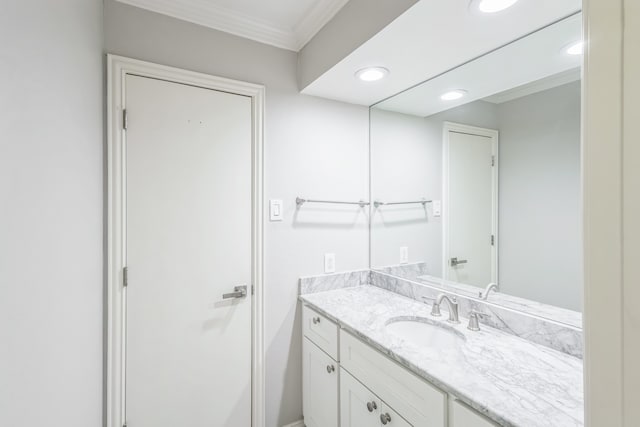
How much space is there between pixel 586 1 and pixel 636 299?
444 mm

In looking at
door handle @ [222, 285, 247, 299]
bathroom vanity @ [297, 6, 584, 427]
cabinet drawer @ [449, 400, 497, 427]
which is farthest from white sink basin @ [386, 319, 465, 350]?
door handle @ [222, 285, 247, 299]

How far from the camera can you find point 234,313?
1.64 meters

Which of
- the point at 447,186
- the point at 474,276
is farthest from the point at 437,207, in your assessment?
the point at 474,276

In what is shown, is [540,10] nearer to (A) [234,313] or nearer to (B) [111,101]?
(B) [111,101]

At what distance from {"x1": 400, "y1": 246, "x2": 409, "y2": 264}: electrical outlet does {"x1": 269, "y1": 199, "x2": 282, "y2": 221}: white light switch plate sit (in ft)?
2.91

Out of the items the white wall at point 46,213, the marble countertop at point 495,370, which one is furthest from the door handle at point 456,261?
the white wall at point 46,213

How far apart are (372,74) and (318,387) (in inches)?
69.8

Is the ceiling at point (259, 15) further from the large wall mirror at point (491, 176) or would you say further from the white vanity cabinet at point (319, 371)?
the white vanity cabinet at point (319, 371)

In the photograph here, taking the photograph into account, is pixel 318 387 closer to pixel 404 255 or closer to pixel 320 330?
pixel 320 330

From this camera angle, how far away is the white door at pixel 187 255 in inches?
56.1

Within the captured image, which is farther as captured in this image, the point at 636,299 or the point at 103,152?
the point at 103,152

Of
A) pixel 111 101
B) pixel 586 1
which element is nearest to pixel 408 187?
pixel 586 1

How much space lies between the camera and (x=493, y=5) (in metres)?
1.03

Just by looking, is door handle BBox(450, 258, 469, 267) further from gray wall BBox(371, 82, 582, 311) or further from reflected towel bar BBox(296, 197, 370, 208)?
reflected towel bar BBox(296, 197, 370, 208)
